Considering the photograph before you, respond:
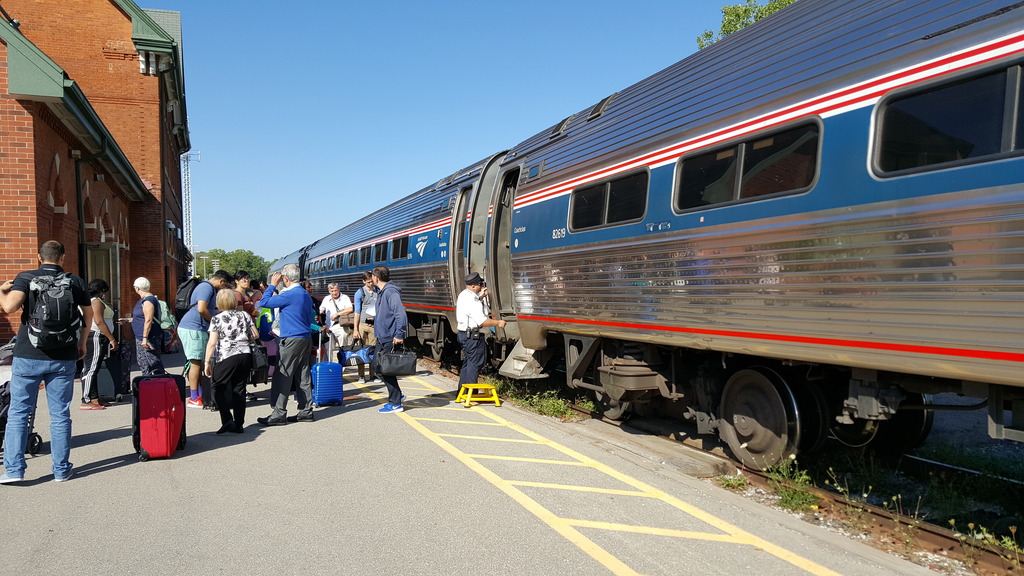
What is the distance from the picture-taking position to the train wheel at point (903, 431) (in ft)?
18.3

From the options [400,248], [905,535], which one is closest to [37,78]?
[400,248]

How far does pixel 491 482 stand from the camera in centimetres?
507

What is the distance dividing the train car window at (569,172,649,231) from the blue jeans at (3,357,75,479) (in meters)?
5.02

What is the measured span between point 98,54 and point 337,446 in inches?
747

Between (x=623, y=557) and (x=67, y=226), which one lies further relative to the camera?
(x=67, y=226)

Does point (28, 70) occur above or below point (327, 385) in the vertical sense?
above

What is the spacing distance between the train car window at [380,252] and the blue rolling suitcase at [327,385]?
23.5ft

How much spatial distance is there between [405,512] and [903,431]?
4.41 metres

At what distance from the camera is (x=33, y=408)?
5.27m

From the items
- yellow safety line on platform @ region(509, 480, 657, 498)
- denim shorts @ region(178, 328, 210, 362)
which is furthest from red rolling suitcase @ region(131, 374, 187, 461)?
yellow safety line on platform @ region(509, 480, 657, 498)

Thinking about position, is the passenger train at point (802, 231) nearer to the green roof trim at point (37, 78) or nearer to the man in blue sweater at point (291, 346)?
the man in blue sweater at point (291, 346)

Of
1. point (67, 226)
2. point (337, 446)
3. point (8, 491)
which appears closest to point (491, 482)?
point (337, 446)

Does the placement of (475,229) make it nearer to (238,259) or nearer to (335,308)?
(335,308)

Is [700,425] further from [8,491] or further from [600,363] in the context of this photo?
[8,491]
